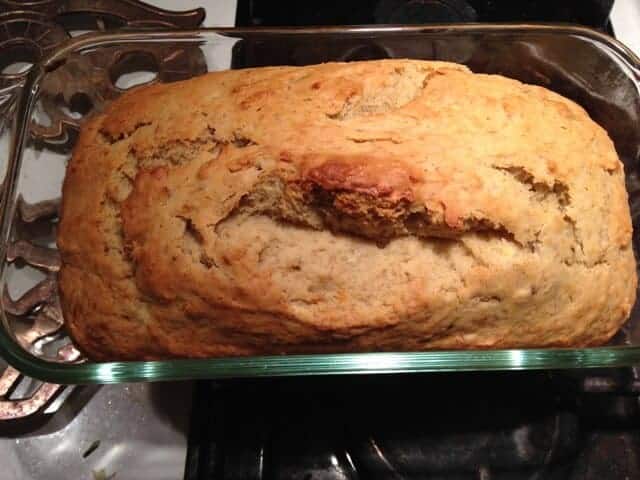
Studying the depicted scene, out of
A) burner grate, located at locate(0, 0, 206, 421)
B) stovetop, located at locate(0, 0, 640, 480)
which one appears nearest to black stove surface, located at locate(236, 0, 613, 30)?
burner grate, located at locate(0, 0, 206, 421)

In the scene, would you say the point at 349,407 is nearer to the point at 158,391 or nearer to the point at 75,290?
the point at 158,391

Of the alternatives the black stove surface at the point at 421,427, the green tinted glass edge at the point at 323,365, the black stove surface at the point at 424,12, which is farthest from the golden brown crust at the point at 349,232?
the black stove surface at the point at 424,12

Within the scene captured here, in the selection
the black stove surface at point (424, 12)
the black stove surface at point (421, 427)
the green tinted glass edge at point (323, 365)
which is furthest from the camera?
the black stove surface at point (424, 12)

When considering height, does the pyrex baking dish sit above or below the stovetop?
above

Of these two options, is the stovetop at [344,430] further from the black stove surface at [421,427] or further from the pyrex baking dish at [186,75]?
the pyrex baking dish at [186,75]

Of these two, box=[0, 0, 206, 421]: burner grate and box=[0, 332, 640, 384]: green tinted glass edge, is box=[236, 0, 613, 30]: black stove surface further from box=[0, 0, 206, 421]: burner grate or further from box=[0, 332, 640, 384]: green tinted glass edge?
box=[0, 332, 640, 384]: green tinted glass edge

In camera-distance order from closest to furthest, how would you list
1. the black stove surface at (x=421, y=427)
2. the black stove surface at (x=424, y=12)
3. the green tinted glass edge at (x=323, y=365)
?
1. the green tinted glass edge at (x=323, y=365)
2. the black stove surface at (x=421, y=427)
3. the black stove surface at (x=424, y=12)
